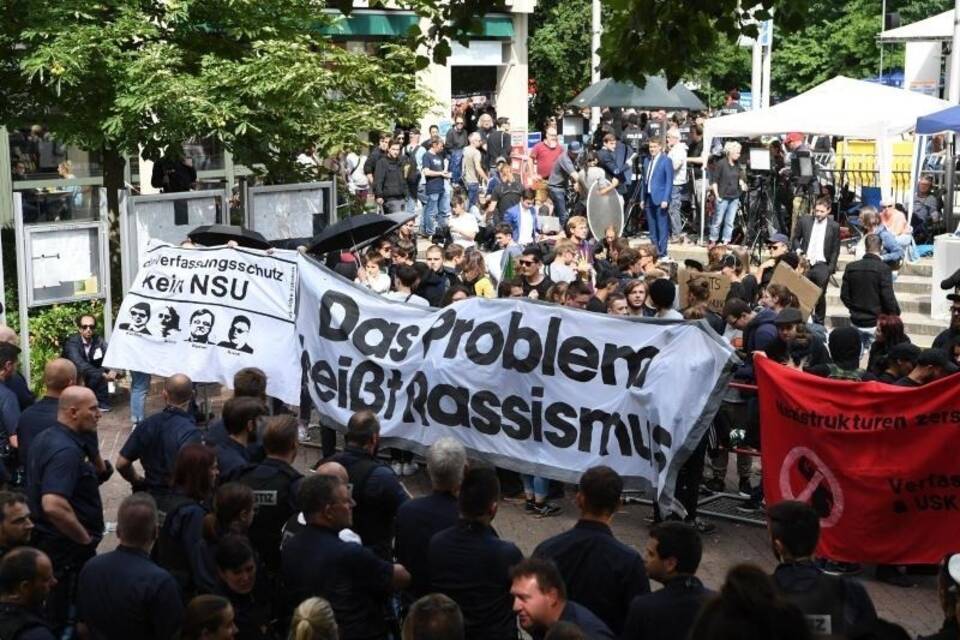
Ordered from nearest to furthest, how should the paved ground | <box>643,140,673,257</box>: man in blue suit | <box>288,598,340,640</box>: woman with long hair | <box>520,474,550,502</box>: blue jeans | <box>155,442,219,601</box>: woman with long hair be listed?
<box>288,598,340,640</box>: woman with long hair
<box>155,442,219,601</box>: woman with long hair
the paved ground
<box>520,474,550,502</box>: blue jeans
<box>643,140,673,257</box>: man in blue suit

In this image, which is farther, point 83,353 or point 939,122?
point 939,122

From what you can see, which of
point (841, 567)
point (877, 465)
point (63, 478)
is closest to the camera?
point (63, 478)

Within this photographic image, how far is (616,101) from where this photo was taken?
936 inches

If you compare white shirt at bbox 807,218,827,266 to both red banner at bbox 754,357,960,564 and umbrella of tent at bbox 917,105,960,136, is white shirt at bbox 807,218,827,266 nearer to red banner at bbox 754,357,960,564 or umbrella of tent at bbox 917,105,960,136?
umbrella of tent at bbox 917,105,960,136

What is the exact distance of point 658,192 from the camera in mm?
21844

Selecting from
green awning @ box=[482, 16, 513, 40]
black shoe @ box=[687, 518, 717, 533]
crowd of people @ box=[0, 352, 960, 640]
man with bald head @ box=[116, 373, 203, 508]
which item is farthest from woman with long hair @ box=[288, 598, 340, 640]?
green awning @ box=[482, 16, 513, 40]

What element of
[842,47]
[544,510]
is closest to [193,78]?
[544,510]

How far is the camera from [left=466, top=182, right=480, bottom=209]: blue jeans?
25.4 m

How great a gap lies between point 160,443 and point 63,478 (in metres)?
0.84

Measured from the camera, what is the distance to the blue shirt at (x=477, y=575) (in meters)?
6.86

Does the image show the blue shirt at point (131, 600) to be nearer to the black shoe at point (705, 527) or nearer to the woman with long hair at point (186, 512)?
the woman with long hair at point (186, 512)

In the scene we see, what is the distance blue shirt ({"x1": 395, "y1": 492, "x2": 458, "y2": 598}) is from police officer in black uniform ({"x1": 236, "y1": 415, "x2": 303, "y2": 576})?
27.3 inches

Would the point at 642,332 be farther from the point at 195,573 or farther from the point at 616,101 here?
the point at 616,101

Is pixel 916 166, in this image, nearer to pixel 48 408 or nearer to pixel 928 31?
pixel 928 31
